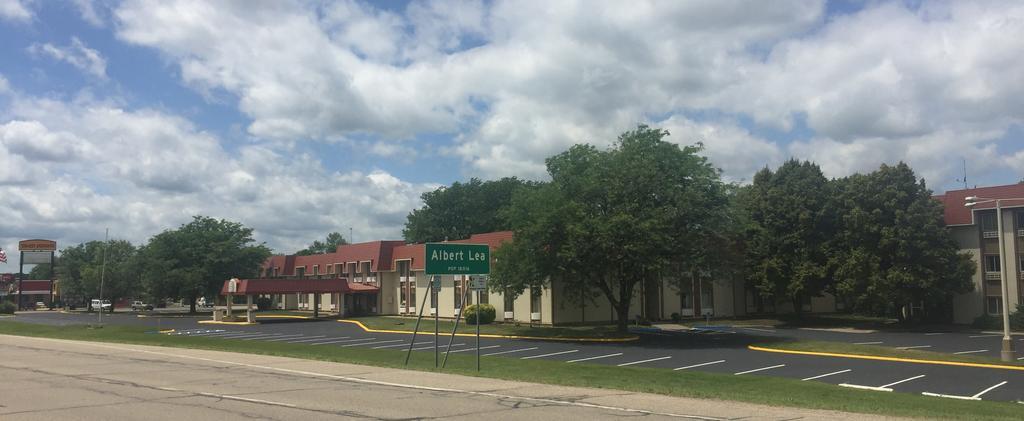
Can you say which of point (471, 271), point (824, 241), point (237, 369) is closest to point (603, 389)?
point (471, 271)

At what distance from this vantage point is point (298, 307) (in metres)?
82.1

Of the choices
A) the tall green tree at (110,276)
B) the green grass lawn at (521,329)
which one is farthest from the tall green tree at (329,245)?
the green grass lawn at (521,329)

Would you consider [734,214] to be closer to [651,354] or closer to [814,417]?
[651,354]

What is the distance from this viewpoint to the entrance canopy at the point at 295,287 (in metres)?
58.9

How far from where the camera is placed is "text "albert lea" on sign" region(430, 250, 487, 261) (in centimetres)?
2112

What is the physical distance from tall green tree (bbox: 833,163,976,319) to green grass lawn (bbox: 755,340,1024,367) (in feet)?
48.6

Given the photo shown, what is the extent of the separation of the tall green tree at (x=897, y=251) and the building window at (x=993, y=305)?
224cm

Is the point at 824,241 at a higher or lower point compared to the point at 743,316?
higher

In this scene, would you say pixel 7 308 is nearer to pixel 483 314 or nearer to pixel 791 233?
pixel 483 314

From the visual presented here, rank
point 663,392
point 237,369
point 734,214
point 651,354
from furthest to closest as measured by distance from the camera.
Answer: point 734,214 → point 651,354 → point 237,369 → point 663,392

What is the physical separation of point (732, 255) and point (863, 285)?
11.1 metres

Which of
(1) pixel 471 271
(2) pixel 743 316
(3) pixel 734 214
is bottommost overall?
(2) pixel 743 316

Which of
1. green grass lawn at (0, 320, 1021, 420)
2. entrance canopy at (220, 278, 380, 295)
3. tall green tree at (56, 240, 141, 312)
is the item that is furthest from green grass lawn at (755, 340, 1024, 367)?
tall green tree at (56, 240, 141, 312)

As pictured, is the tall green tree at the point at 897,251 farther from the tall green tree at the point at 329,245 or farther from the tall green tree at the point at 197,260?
the tall green tree at the point at 329,245
